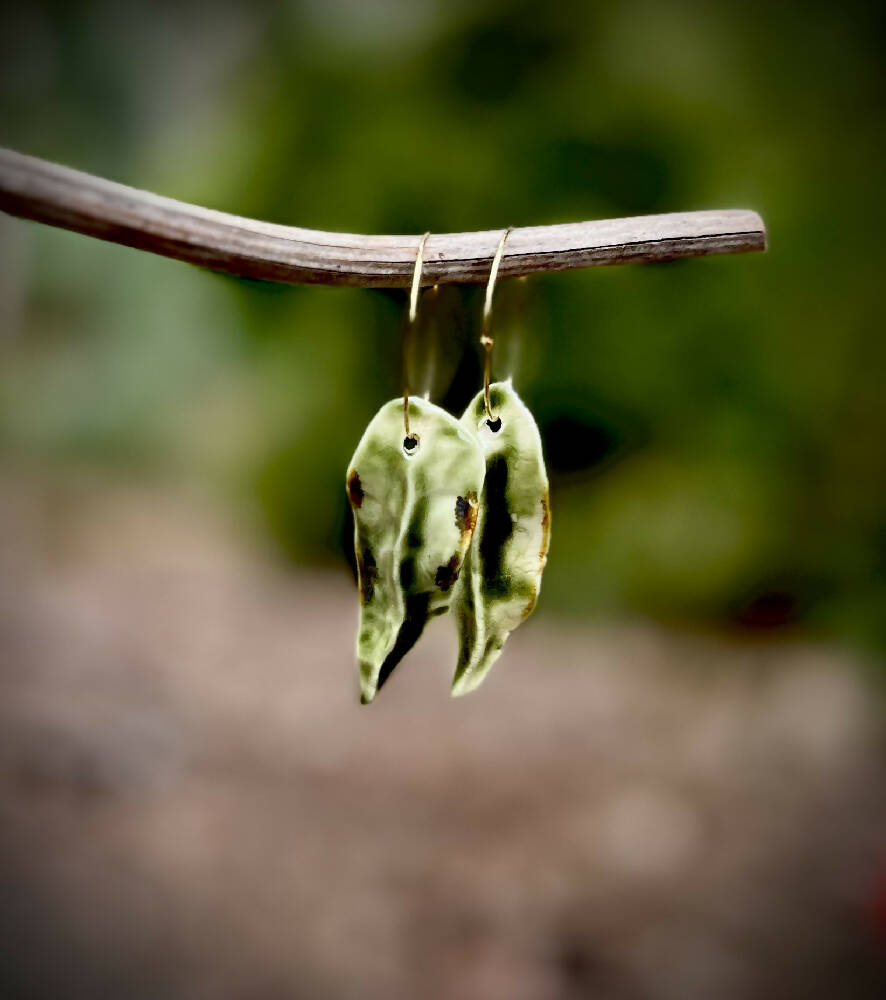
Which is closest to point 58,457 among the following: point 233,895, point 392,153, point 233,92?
point 233,92

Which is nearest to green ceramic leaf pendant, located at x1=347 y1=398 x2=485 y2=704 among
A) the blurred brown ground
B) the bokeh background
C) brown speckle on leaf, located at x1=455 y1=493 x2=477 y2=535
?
brown speckle on leaf, located at x1=455 y1=493 x2=477 y2=535

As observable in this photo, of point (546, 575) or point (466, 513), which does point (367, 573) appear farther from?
point (546, 575)

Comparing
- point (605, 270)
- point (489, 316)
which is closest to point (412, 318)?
point (489, 316)

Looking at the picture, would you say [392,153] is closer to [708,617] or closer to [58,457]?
[708,617]

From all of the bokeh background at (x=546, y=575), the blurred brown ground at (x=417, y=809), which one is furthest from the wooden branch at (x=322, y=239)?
the blurred brown ground at (x=417, y=809)

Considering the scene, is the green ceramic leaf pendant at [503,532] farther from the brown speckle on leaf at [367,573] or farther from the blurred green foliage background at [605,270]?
the blurred green foliage background at [605,270]

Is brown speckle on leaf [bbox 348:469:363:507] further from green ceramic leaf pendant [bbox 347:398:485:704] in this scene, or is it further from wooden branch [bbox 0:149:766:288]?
wooden branch [bbox 0:149:766:288]
